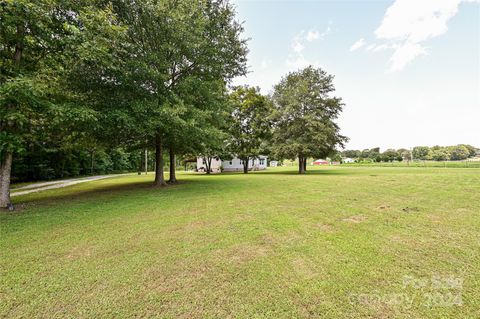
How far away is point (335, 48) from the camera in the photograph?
718 inches

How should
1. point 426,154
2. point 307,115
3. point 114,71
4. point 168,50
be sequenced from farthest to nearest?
point 426,154, point 307,115, point 168,50, point 114,71

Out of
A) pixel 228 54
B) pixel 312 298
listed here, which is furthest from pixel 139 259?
pixel 228 54

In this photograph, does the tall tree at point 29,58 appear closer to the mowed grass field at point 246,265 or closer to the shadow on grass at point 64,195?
the shadow on grass at point 64,195

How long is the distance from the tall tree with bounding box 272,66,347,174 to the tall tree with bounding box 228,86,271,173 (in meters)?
1.69

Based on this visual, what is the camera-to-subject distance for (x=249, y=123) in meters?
25.0

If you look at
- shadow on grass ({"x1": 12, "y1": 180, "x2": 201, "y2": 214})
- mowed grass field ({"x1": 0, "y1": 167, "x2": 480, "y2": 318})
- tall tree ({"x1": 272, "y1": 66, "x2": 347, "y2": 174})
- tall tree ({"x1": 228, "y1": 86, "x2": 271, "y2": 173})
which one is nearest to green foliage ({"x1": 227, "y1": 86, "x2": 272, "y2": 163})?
tall tree ({"x1": 228, "y1": 86, "x2": 271, "y2": 173})

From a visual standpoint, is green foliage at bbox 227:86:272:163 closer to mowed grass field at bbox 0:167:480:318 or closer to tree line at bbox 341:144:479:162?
mowed grass field at bbox 0:167:480:318

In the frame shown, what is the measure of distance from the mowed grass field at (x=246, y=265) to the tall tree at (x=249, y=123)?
1908 centimetres

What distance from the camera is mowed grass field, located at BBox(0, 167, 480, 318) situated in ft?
6.93

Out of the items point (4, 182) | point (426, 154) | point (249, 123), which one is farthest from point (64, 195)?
point (426, 154)

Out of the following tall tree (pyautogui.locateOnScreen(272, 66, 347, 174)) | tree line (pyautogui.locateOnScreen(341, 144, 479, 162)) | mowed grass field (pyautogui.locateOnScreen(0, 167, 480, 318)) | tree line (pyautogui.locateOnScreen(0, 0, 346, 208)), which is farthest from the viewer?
tree line (pyautogui.locateOnScreen(341, 144, 479, 162))

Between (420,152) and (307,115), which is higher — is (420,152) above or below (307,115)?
below

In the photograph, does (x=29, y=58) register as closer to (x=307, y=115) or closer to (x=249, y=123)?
(x=249, y=123)

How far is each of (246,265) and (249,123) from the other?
22.8 metres
